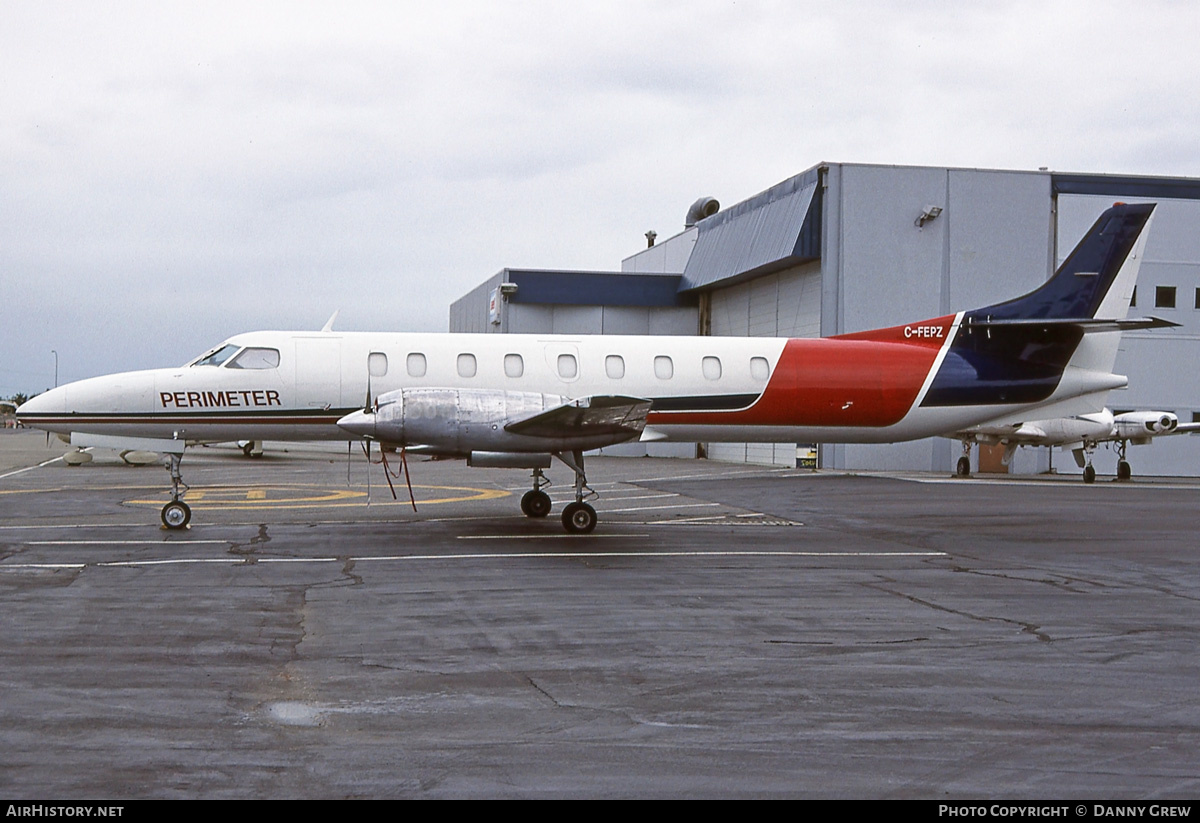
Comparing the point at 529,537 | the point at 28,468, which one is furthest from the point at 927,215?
the point at 28,468

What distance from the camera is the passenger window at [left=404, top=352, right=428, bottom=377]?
16.9m

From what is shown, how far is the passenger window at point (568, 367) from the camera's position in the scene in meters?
17.3

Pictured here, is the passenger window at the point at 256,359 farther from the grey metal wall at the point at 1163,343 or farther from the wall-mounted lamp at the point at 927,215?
the grey metal wall at the point at 1163,343

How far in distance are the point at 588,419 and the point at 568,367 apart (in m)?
2.70

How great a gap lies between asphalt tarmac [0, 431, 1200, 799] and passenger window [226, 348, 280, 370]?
8.37ft

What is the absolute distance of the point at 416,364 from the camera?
16969 mm

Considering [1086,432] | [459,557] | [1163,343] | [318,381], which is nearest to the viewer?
[459,557]

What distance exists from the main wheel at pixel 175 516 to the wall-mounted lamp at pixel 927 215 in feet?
85.4

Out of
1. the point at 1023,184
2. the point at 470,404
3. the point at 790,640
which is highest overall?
the point at 1023,184

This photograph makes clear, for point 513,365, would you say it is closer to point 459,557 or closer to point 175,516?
point 459,557

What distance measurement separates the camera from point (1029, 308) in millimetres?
19000

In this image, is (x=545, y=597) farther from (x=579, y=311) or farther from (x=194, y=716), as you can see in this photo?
(x=579, y=311)
